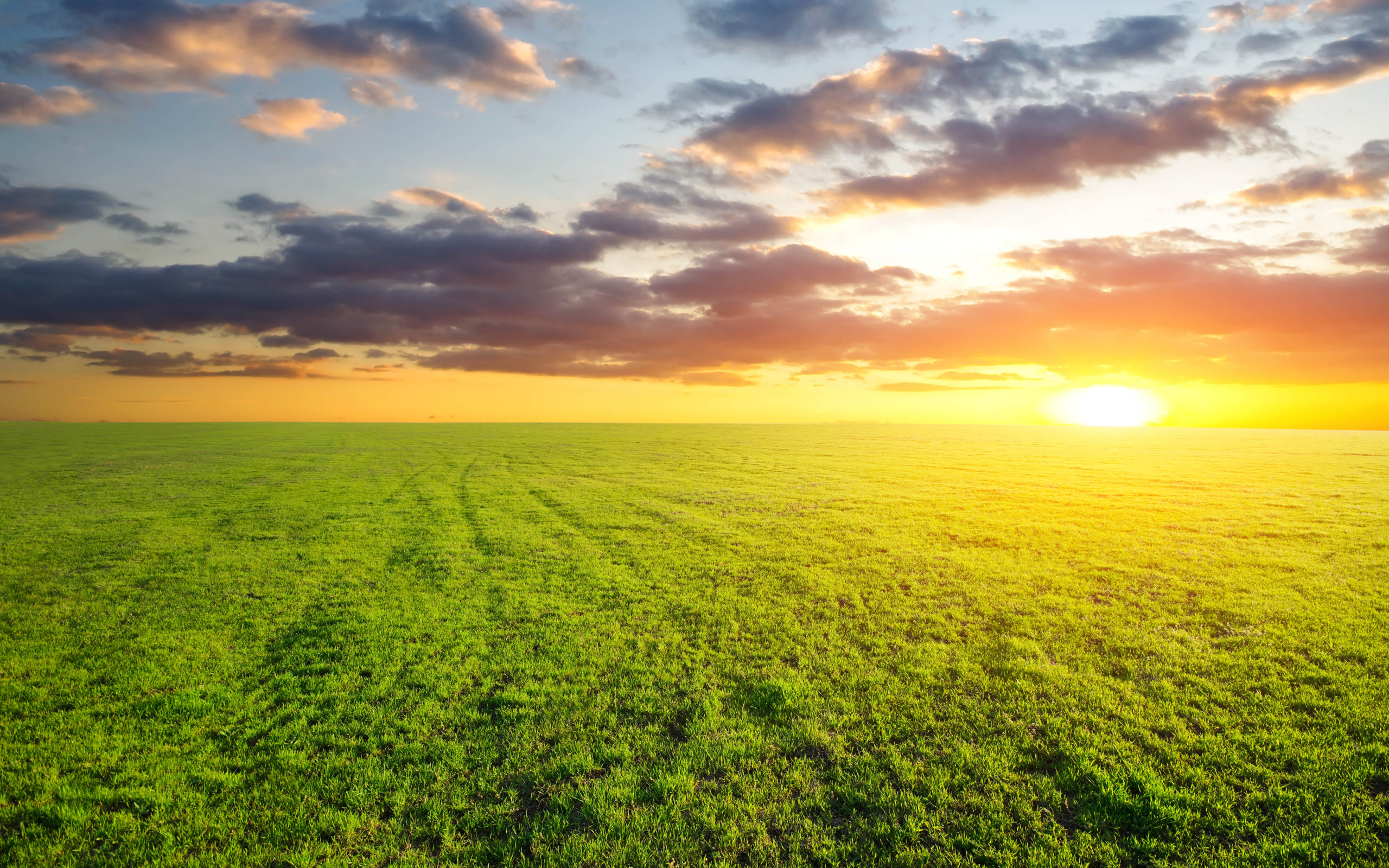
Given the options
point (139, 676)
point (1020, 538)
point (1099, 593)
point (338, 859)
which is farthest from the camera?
point (1020, 538)

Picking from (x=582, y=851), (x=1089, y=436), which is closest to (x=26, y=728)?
(x=582, y=851)

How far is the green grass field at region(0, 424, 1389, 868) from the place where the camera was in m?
6.62

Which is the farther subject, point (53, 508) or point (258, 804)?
point (53, 508)

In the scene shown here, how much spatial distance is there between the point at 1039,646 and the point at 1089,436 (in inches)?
4558

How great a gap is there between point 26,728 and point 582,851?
8981 mm

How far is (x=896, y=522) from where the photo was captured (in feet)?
81.3

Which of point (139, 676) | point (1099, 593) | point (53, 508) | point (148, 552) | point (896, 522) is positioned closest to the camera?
point (139, 676)

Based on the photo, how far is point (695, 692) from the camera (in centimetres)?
995

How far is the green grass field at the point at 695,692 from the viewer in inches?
261

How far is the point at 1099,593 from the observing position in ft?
50.6

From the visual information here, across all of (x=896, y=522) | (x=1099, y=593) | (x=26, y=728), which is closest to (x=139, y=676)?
(x=26, y=728)

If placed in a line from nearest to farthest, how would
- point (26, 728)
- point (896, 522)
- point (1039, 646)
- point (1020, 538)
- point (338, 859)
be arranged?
point (338, 859), point (26, 728), point (1039, 646), point (1020, 538), point (896, 522)

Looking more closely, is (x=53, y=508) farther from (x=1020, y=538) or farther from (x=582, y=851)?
(x=1020, y=538)

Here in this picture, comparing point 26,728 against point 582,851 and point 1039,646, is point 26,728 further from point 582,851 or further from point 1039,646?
point 1039,646
